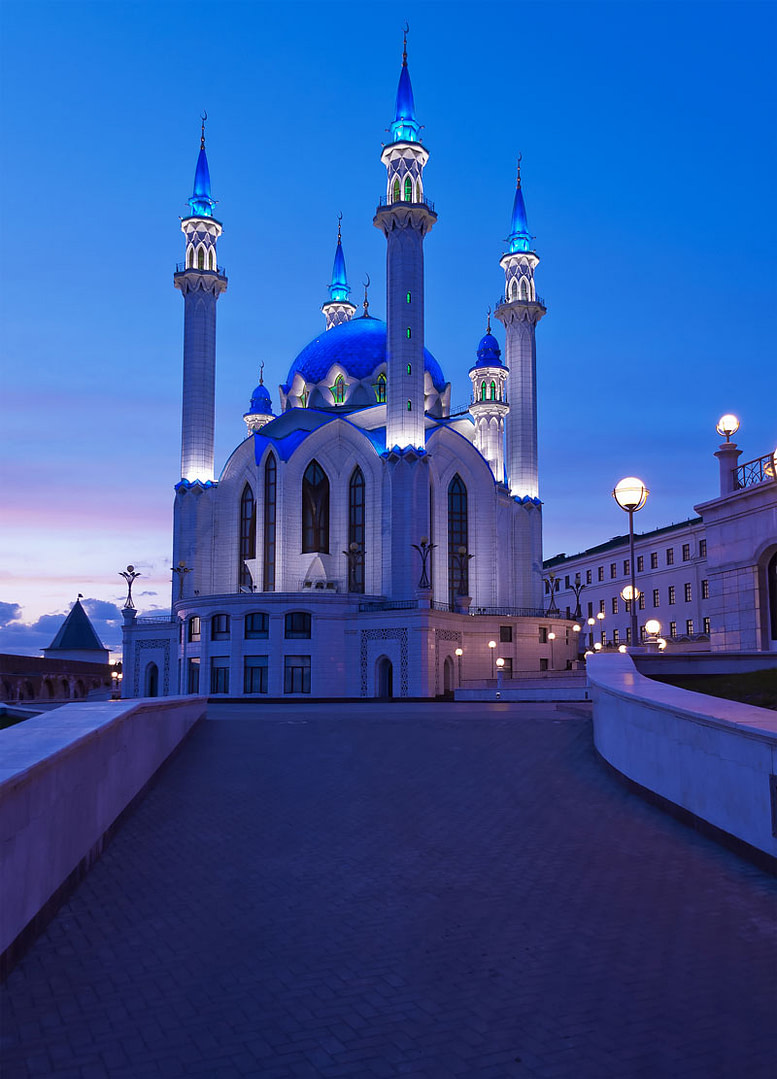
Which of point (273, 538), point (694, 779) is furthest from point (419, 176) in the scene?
point (694, 779)

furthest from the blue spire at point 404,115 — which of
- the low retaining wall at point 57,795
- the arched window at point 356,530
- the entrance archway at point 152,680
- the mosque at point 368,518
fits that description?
the low retaining wall at point 57,795

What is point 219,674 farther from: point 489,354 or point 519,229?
point 519,229

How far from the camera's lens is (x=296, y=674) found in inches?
1962

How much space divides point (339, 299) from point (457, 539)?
105ft

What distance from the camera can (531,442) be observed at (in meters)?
65.8

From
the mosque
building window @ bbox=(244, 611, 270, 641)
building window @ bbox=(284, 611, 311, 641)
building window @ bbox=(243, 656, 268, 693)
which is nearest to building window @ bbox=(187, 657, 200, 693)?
the mosque

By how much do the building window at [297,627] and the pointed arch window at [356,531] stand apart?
7846mm

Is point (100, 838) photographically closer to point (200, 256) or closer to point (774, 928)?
point (774, 928)

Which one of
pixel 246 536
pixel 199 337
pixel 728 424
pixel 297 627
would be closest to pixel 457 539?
pixel 246 536

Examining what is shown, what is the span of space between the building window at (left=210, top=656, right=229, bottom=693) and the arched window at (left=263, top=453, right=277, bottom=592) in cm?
864

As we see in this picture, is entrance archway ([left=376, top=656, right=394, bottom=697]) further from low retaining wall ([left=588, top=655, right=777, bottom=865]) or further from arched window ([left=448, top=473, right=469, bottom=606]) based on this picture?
low retaining wall ([left=588, top=655, right=777, bottom=865])

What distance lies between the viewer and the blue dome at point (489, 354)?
7025 centimetres

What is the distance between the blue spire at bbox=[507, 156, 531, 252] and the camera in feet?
227

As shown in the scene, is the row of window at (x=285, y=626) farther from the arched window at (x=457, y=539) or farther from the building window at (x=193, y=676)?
the arched window at (x=457, y=539)
